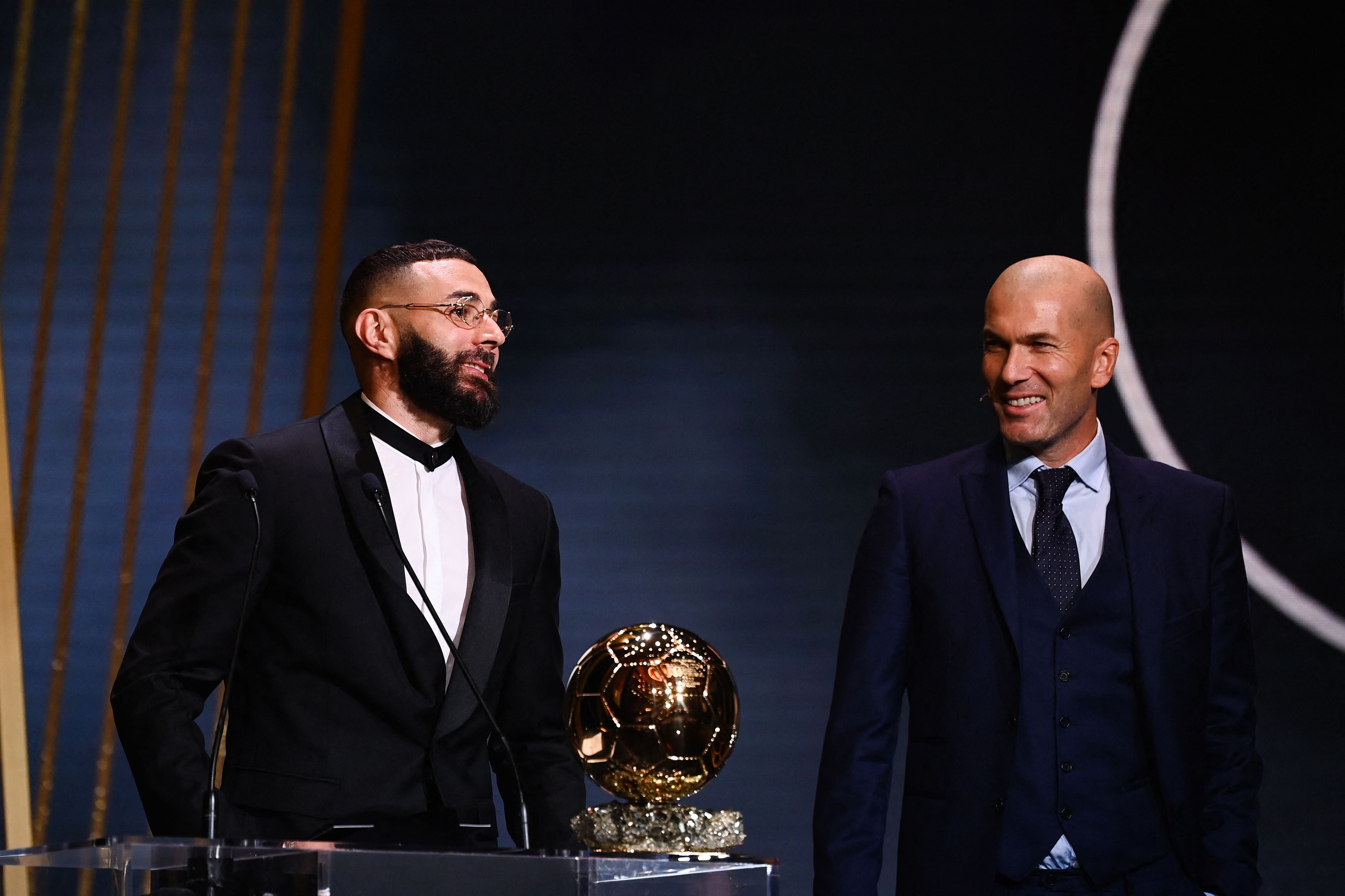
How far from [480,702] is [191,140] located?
238 cm

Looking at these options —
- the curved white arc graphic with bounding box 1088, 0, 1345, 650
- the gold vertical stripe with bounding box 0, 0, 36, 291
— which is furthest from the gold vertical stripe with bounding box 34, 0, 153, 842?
the curved white arc graphic with bounding box 1088, 0, 1345, 650

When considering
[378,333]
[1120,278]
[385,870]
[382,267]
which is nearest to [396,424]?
[378,333]

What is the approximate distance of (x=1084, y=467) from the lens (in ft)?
7.15

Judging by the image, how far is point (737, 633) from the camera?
3.43 m

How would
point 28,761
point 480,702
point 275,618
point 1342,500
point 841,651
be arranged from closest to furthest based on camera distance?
1. point 480,702
2. point 841,651
3. point 275,618
4. point 1342,500
5. point 28,761

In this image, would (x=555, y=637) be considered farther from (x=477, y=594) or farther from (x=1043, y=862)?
(x=1043, y=862)

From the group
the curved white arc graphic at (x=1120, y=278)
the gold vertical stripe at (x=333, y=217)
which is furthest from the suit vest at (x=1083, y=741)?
the gold vertical stripe at (x=333, y=217)

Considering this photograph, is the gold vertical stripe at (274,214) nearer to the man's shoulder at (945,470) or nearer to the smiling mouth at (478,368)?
the smiling mouth at (478,368)

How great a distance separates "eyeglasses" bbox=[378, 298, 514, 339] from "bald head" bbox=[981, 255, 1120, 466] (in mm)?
837

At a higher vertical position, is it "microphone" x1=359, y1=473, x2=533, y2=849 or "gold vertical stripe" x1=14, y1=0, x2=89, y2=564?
"gold vertical stripe" x1=14, y1=0, x2=89, y2=564

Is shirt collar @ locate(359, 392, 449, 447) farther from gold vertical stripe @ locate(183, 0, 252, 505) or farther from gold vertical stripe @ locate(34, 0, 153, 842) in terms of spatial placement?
gold vertical stripe @ locate(34, 0, 153, 842)

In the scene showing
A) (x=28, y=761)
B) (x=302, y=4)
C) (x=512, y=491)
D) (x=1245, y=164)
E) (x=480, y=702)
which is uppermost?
(x=302, y=4)

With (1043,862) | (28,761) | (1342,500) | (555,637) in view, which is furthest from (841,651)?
(28,761)

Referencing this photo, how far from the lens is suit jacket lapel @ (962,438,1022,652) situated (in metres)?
2.06
